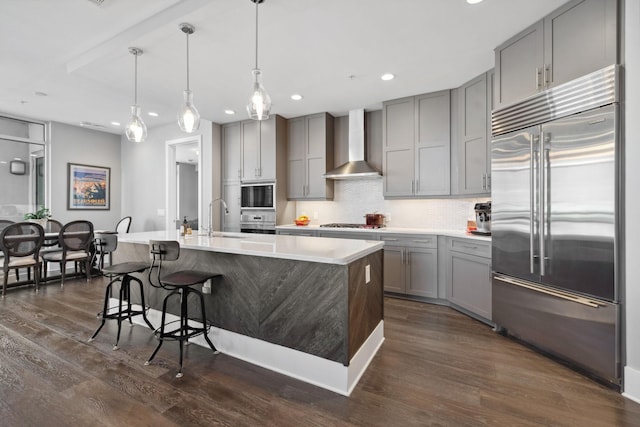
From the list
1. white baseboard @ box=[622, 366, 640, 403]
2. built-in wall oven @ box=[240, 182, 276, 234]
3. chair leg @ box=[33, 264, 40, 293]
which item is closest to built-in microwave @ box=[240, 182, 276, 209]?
built-in wall oven @ box=[240, 182, 276, 234]

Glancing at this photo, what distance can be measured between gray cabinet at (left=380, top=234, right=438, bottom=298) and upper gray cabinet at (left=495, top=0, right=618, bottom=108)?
5.69ft

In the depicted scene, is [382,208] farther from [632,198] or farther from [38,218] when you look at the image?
[38,218]

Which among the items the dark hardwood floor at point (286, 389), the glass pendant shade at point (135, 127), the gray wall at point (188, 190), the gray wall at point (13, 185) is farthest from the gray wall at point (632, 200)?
the gray wall at point (13, 185)

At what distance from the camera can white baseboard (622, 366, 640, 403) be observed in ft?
6.12

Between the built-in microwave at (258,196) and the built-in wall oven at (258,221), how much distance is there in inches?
3.3

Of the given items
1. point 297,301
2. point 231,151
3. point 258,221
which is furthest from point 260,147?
point 297,301

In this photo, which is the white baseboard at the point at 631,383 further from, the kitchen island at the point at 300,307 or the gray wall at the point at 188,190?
the gray wall at the point at 188,190

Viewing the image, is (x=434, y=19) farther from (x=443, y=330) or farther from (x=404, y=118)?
(x=443, y=330)

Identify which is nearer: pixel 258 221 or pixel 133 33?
pixel 133 33

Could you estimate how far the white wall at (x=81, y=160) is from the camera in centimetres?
577

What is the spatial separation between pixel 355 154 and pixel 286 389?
3.41 meters

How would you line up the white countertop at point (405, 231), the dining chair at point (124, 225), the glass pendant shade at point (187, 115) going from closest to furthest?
the glass pendant shade at point (187, 115), the white countertop at point (405, 231), the dining chair at point (124, 225)

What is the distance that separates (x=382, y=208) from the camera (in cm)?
465

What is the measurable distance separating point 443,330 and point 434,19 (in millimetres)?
2762
